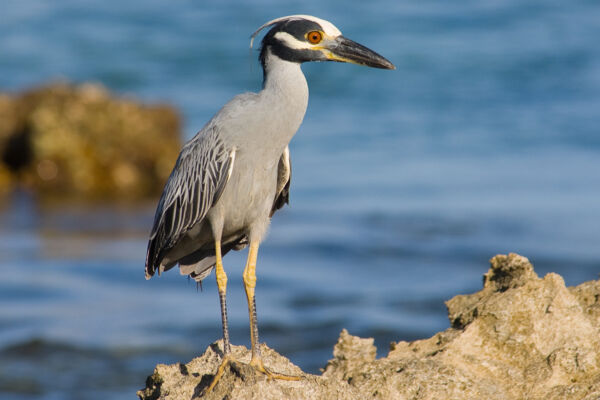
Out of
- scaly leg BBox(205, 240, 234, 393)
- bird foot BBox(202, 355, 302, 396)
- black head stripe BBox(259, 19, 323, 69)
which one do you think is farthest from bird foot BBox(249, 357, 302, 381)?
black head stripe BBox(259, 19, 323, 69)

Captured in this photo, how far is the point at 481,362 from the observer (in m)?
4.38

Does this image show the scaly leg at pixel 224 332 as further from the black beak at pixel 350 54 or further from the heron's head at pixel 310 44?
the black beak at pixel 350 54

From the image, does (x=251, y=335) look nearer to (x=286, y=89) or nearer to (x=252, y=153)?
(x=252, y=153)

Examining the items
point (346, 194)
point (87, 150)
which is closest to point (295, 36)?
point (346, 194)

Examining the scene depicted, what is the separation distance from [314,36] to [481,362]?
6.29 ft

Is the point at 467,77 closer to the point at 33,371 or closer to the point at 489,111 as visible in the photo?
the point at 489,111

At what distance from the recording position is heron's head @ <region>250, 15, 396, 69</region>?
15.4 ft

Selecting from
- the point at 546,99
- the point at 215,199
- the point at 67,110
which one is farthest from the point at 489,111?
the point at 215,199

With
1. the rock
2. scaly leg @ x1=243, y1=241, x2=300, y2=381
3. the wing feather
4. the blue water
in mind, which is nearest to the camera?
scaly leg @ x1=243, y1=241, x2=300, y2=381

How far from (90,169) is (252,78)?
8.86m

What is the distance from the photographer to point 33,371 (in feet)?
28.6

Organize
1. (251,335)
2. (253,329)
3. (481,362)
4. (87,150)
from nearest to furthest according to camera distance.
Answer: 1. (481,362)
2. (251,335)
3. (253,329)
4. (87,150)

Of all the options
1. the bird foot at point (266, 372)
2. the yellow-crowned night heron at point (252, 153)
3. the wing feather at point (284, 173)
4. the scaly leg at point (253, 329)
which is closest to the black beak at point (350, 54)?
the yellow-crowned night heron at point (252, 153)

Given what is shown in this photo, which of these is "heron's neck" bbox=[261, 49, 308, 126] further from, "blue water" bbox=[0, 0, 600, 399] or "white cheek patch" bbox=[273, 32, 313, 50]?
"blue water" bbox=[0, 0, 600, 399]
